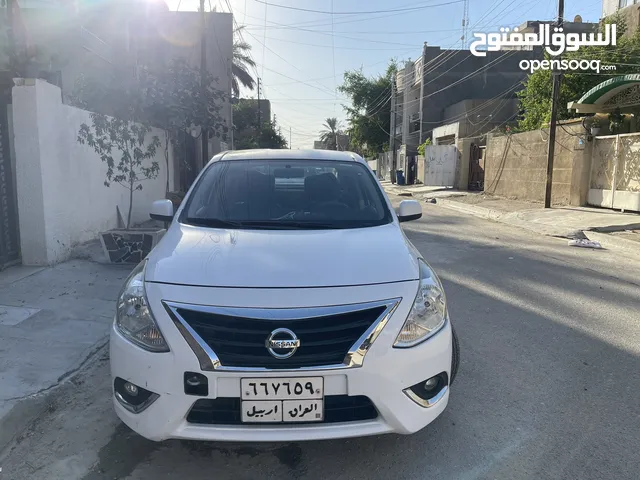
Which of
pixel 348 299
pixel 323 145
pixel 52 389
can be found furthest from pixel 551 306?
pixel 323 145

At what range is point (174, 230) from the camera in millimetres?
3227

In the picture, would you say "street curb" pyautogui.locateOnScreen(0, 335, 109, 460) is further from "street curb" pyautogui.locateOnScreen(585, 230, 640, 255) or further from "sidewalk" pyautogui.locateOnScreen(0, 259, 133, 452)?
"street curb" pyautogui.locateOnScreen(585, 230, 640, 255)

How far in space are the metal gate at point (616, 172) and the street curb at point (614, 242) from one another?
2.88 m

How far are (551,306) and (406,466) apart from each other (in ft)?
11.5

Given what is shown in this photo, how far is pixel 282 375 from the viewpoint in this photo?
7.14 ft

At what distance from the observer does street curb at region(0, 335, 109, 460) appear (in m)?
2.75

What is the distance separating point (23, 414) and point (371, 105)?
162ft

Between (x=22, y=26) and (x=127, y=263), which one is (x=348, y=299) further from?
(x=22, y=26)

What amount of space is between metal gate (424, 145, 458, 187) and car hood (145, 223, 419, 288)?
24.4m

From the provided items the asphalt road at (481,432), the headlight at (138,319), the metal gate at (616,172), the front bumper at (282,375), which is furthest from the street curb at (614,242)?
the headlight at (138,319)

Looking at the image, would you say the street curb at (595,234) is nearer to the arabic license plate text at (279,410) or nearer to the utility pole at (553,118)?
the utility pole at (553,118)

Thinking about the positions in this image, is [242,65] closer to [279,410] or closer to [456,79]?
[456,79]

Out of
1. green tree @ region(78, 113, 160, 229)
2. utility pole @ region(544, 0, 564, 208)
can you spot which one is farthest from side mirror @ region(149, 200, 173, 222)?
utility pole @ region(544, 0, 564, 208)

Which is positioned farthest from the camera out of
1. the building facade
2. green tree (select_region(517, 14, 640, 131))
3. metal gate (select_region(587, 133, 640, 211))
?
the building facade
